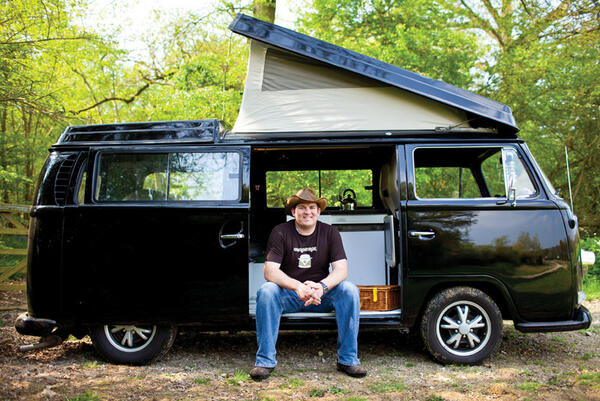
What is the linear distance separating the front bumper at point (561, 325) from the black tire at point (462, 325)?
0.75 feet

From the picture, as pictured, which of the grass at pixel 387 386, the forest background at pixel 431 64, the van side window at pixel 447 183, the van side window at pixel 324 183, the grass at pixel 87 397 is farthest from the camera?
the forest background at pixel 431 64

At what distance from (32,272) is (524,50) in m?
9.54

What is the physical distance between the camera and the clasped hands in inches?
155

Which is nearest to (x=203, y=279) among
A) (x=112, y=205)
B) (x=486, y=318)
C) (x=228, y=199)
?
(x=228, y=199)

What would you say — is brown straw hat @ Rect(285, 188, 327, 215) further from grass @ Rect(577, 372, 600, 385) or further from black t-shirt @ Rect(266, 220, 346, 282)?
grass @ Rect(577, 372, 600, 385)

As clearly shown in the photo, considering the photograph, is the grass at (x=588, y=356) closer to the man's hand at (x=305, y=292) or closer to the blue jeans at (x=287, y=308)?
the blue jeans at (x=287, y=308)

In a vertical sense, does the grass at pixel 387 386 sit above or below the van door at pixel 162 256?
below

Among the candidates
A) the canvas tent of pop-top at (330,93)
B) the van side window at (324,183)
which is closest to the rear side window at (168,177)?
the canvas tent of pop-top at (330,93)

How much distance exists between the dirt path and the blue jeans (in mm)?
227

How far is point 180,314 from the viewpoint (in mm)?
4184

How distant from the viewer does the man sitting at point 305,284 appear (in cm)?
396

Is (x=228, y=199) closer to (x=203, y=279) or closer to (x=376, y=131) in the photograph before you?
(x=203, y=279)

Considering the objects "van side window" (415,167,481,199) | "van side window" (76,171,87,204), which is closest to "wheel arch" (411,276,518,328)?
"van side window" (415,167,481,199)

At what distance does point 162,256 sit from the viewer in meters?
4.21
